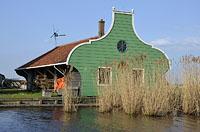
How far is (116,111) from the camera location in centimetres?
1955

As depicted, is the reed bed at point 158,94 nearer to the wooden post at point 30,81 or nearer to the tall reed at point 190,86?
the tall reed at point 190,86

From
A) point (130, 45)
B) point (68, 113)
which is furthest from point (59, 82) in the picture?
point (68, 113)

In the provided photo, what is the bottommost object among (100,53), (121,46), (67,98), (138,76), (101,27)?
(67,98)

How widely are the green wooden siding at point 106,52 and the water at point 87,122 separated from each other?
330 inches

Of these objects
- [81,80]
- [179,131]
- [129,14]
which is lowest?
[179,131]

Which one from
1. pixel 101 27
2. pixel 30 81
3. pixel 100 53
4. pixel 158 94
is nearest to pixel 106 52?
pixel 100 53

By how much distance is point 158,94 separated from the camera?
57.5 feet

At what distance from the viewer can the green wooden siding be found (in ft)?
91.1

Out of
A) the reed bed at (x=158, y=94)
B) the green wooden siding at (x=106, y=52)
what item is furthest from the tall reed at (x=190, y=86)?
the green wooden siding at (x=106, y=52)

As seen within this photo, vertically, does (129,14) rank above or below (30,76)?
above

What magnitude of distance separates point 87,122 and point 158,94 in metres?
3.38

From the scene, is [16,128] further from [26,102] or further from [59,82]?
[59,82]

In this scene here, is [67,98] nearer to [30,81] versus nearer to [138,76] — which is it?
[138,76]

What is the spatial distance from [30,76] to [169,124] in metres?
22.5
